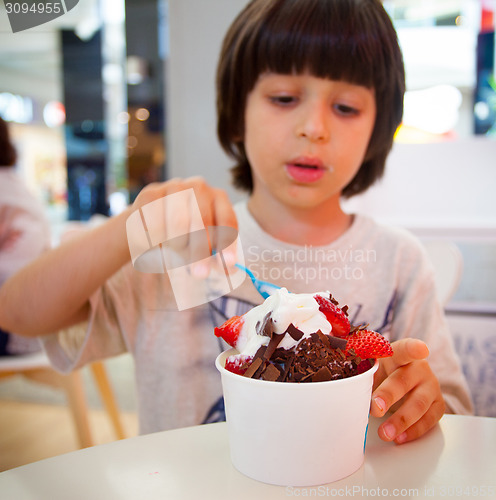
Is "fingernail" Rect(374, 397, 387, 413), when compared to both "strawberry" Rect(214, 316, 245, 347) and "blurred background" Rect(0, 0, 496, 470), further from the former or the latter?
"blurred background" Rect(0, 0, 496, 470)

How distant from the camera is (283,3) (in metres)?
0.54

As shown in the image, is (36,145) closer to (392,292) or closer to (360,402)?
(392,292)

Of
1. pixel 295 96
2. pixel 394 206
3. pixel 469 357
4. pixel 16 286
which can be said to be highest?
pixel 295 96

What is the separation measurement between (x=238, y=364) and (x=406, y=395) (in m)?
0.18

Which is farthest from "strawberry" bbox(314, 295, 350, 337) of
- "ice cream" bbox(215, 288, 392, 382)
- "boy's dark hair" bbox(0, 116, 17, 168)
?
"boy's dark hair" bbox(0, 116, 17, 168)

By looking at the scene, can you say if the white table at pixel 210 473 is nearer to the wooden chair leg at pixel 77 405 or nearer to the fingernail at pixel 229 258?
the fingernail at pixel 229 258

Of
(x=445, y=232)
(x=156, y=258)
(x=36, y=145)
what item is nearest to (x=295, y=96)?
(x=156, y=258)

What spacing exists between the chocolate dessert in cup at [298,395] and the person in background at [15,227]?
1.11 meters

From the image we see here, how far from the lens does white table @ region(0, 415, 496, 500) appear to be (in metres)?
0.32

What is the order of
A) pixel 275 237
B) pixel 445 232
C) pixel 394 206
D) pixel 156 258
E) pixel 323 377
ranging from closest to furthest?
pixel 323 377 → pixel 156 258 → pixel 275 237 → pixel 445 232 → pixel 394 206

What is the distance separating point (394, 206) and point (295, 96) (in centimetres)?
96

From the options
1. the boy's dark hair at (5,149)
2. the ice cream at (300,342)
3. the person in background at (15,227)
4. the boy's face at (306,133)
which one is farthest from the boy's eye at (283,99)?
the boy's dark hair at (5,149)

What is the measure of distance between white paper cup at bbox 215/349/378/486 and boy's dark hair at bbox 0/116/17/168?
1.42 m

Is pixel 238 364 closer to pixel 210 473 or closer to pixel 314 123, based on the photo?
pixel 210 473
